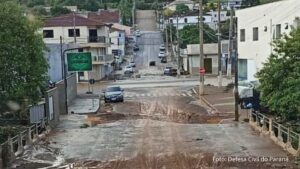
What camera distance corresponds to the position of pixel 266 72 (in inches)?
1013

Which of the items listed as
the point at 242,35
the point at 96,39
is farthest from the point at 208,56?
the point at 242,35

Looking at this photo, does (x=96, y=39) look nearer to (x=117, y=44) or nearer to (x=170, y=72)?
(x=170, y=72)

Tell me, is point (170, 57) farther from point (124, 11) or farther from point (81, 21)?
point (124, 11)

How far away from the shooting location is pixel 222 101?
1870 inches

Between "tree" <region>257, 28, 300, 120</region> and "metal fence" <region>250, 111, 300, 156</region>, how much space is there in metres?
0.71

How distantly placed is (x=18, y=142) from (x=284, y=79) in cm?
1114

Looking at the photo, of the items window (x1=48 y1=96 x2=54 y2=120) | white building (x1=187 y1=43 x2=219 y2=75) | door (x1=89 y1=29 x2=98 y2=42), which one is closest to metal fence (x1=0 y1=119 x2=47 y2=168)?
window (x1=48 y1=96 x2=54 y2=120)

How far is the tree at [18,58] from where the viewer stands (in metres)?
26.1

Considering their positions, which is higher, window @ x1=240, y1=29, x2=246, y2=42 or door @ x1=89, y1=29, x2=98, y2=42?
door @ x1=89, y1=29, x2=98, y2=42

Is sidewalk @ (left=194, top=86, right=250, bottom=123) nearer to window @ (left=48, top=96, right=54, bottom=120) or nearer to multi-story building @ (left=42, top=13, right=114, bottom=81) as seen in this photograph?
window @ (left=48, top=96, right=54, bottom=120)

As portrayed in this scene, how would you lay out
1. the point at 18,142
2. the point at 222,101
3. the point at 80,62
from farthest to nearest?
the point at 80,62 < the point at 222,101 < the point at 18,142

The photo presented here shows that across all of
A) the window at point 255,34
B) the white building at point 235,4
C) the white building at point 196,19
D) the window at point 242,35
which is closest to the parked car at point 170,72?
the white building at point 235,4

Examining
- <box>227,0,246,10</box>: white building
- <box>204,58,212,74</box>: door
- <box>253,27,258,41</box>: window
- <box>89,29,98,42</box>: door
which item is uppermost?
<box>227,0,246,10</box>: white building

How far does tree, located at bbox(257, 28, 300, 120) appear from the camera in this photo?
76.1 feet
